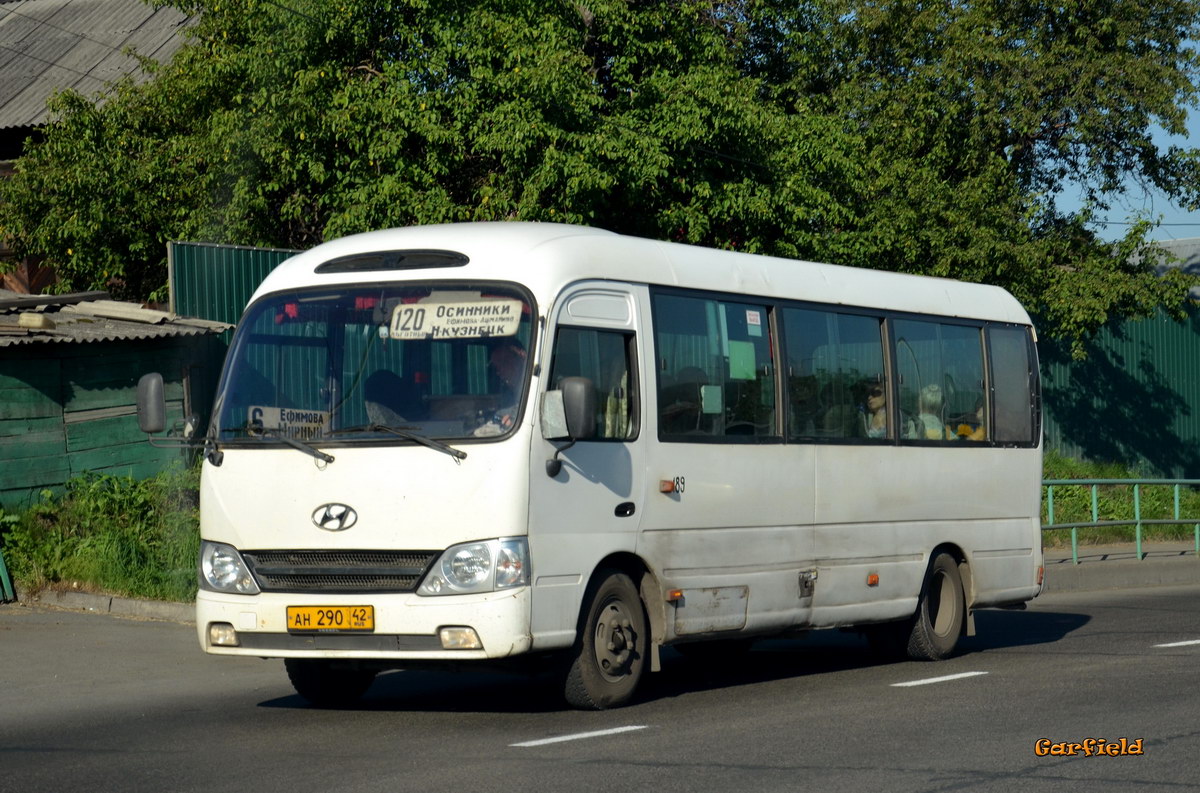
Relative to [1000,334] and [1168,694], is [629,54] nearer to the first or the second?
[1000,334]

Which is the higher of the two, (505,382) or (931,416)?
(505,382)

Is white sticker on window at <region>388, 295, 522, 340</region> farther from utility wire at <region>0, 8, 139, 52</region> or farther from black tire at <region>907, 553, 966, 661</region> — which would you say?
utility wire at <region>0, 8, 139, 52</region>

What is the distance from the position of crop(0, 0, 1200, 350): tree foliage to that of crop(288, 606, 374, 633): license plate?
948 centimetres

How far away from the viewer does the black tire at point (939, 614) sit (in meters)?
11.7

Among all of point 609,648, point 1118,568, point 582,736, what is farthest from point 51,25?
point 582,736

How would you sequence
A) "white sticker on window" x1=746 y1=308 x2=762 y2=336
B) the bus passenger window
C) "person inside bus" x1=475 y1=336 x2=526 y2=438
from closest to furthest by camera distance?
"person inside bus" x1=475 y1=336 x2=526 y2=438 < the bus passenger window < "white sticker on window" x1=746 y1=308 x2=762 y2=336

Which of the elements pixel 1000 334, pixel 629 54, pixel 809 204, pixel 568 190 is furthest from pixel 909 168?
pixel 1000 334

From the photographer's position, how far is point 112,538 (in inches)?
551

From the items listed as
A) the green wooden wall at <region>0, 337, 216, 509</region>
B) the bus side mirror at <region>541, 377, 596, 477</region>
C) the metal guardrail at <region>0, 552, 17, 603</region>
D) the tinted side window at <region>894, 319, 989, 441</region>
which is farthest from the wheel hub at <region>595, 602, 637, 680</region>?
the green wooden wall at <region>0, 337, 216, 509</region>

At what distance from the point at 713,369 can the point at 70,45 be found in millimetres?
23653

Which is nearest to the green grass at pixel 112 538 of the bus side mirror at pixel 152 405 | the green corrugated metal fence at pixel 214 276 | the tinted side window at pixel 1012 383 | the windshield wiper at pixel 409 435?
the green corrugated metal fence at pixel 214 276

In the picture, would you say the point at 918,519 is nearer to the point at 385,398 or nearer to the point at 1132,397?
the point at 385,398

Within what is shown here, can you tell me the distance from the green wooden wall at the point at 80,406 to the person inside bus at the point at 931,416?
7.32 meters

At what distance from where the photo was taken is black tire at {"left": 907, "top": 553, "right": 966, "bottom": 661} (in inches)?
462
